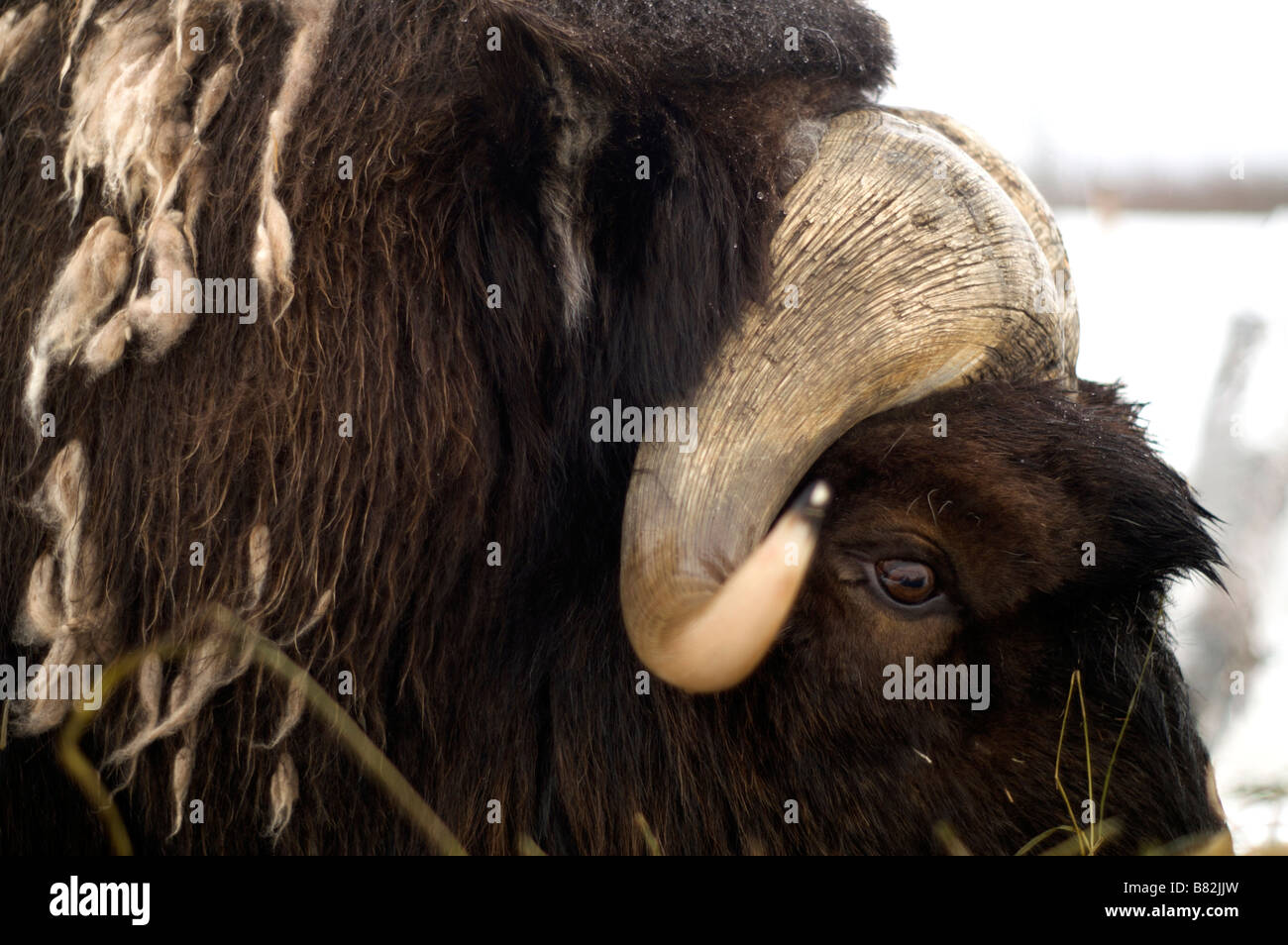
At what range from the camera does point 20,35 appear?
2.45m

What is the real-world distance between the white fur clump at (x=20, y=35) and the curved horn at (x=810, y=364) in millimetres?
1413

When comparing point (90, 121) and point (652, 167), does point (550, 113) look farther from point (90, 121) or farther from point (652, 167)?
point (90, 121)

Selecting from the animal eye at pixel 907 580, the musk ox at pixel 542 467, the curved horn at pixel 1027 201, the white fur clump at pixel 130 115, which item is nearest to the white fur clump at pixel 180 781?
the musk ox at pixel 542 467

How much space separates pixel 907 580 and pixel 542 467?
0.67 meters

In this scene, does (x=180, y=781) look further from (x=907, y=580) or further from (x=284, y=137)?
(x=907, y=580)

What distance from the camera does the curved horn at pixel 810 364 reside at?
7.14ft

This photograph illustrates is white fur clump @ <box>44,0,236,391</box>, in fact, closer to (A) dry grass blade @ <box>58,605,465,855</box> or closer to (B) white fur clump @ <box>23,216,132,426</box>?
(B) white fur clump @ <box>23,216,132,426</box>

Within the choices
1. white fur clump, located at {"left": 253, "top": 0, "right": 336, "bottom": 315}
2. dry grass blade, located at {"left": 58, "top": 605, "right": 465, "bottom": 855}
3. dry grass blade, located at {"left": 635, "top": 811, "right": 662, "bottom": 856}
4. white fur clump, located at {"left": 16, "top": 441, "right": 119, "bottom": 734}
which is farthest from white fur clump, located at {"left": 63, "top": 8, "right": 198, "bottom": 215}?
dry grass blade, located at {"left": 635, "top": 811, "right": 662, "bottom": 856}

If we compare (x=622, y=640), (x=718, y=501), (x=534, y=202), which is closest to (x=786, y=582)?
(x=718, y=501)

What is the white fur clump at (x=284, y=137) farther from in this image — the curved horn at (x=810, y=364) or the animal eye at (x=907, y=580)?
the animal eye at (x=907, y=580)

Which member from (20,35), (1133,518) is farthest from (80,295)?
(1133,518)

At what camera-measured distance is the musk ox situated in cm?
221

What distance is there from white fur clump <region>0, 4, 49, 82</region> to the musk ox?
5.8 inches
